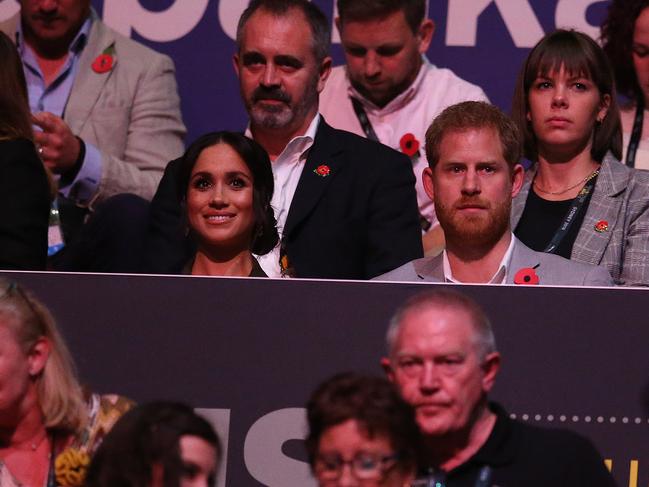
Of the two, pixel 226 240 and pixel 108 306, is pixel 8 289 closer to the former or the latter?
pixel 108 306

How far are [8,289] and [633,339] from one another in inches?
60.7

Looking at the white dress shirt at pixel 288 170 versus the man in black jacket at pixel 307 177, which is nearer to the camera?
the man in black jacket at pixel 307 177

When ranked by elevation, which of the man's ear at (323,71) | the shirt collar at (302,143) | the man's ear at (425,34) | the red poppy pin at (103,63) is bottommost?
the shirt collar at (302,143)

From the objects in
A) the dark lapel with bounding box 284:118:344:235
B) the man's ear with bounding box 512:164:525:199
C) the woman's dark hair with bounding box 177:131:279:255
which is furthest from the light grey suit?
the man's ear with bounding box 512:164:525:199

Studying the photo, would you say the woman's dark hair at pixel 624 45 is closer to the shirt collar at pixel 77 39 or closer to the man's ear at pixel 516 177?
the man's ear at pixel 516 177

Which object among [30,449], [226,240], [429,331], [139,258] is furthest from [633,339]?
[139,258]

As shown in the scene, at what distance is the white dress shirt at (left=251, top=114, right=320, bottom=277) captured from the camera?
455 cm

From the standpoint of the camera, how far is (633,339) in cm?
358

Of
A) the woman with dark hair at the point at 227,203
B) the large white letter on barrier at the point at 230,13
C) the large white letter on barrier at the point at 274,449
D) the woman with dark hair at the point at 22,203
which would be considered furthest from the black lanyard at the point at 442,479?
the large white letter on barrier at the point at 230,13

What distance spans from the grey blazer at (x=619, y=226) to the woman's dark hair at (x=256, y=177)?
0.79m

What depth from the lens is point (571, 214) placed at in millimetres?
4449

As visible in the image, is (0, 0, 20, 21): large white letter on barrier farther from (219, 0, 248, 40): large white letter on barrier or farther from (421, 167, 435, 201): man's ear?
(421, 167, 435, 201): man's ear

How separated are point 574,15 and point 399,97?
3.45 ft

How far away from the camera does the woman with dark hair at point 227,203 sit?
4.18 metres
